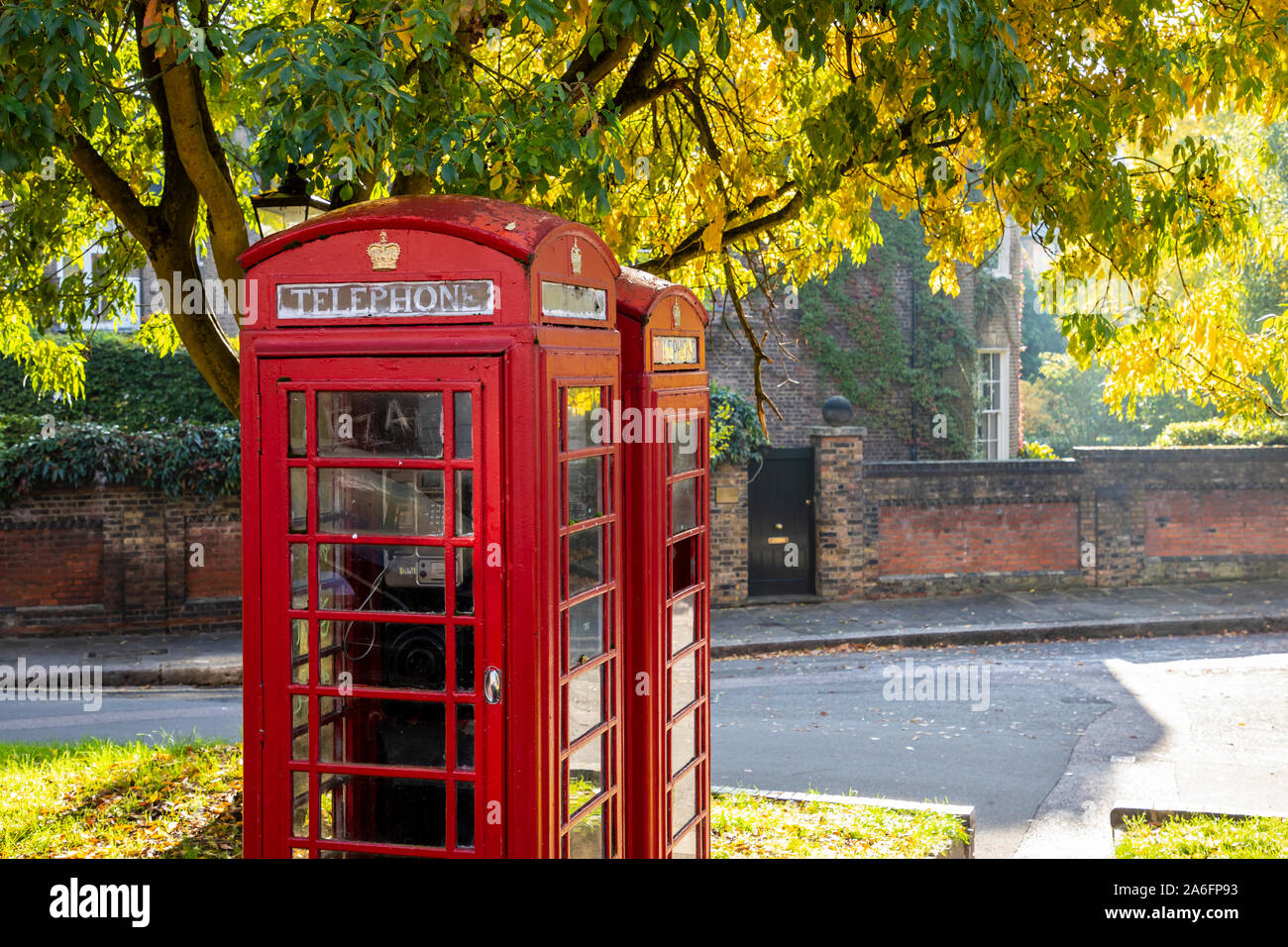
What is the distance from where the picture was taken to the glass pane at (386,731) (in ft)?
14.5

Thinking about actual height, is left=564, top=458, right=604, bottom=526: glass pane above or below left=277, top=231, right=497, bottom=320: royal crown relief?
below

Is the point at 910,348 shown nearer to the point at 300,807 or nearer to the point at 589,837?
the point at 589,837

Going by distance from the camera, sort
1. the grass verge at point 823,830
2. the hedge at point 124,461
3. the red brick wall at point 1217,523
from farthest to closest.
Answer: the red brick wall at point 1217,523 < the hedge at point 124,461 < the grass verge at point 823,830

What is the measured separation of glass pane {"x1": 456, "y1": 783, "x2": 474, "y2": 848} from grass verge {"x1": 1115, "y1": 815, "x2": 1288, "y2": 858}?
4108 mm

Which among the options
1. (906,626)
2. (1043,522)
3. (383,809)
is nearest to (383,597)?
(383,809)

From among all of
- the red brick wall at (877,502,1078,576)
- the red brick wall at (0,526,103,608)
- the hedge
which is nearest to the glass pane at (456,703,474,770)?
the hedge

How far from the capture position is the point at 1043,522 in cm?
1756

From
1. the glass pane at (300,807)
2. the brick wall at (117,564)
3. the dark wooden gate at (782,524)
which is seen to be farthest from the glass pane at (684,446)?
the dark wooden gate at (782,524)

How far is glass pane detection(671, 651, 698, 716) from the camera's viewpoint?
524 cm

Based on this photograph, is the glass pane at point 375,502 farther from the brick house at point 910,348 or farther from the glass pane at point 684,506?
the brick house at point 910,348

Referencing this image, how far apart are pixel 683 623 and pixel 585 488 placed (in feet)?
3.66

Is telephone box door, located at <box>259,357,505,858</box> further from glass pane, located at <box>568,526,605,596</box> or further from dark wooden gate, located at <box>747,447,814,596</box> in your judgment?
dark wooden gate, located at <box>747,447,814,596</box>

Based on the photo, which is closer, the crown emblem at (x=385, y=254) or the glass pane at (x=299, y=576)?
the crown emblem at (x=385, y=254)
